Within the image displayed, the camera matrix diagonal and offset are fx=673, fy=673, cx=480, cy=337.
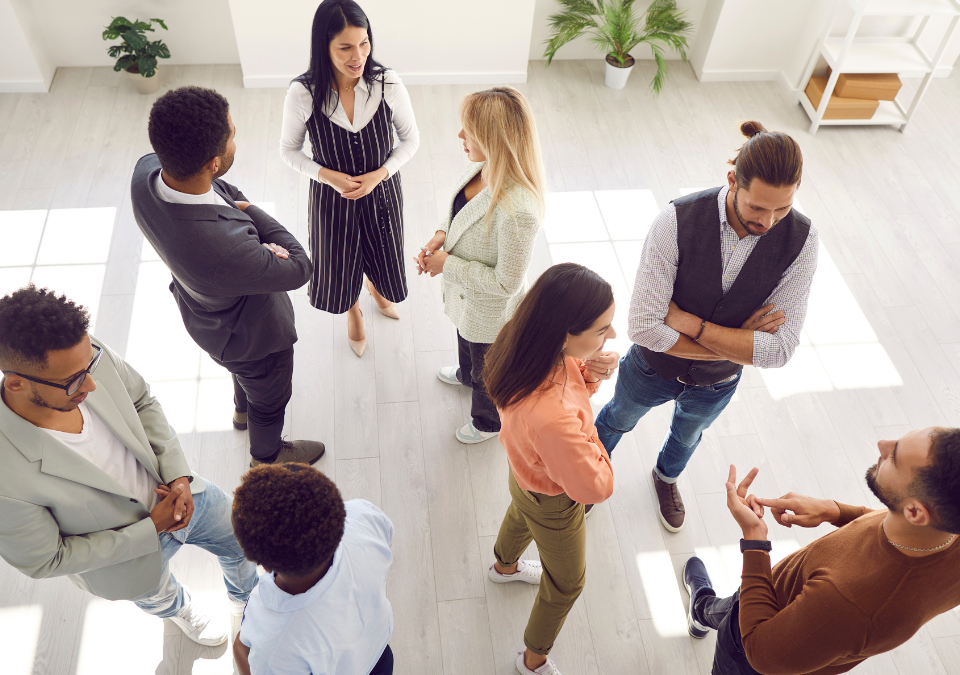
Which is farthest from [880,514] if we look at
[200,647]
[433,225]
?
[433,225]

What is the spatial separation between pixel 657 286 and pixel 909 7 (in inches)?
156

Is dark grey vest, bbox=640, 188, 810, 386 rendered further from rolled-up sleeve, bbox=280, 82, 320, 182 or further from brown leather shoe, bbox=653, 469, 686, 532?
rolled-up sleeve, bbox=280, 82, 320, 182

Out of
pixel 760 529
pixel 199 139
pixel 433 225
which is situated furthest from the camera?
pixel 433 225

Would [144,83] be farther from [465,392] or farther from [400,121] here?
[465,392]

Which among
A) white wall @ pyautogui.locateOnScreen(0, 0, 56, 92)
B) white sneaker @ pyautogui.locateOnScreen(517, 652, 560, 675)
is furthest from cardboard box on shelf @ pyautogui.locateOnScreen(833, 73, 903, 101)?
Answer: white wall @ pyautogui.locateOnScreen(0, 0, 56, 92)

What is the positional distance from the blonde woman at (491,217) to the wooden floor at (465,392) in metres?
0.89

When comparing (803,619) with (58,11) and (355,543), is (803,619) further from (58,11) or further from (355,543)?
(58,11)

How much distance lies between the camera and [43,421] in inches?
69.0

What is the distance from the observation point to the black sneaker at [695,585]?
8.98ft

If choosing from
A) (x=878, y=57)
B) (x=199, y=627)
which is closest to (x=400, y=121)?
(x=199, y=627)

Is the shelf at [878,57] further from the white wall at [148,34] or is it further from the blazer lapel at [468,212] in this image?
the white wall at [148,34]

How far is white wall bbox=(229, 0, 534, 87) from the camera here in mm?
4836

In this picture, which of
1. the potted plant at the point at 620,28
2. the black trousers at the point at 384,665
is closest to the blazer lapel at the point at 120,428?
the black trousers at the point at 384,665

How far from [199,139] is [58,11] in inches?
160
